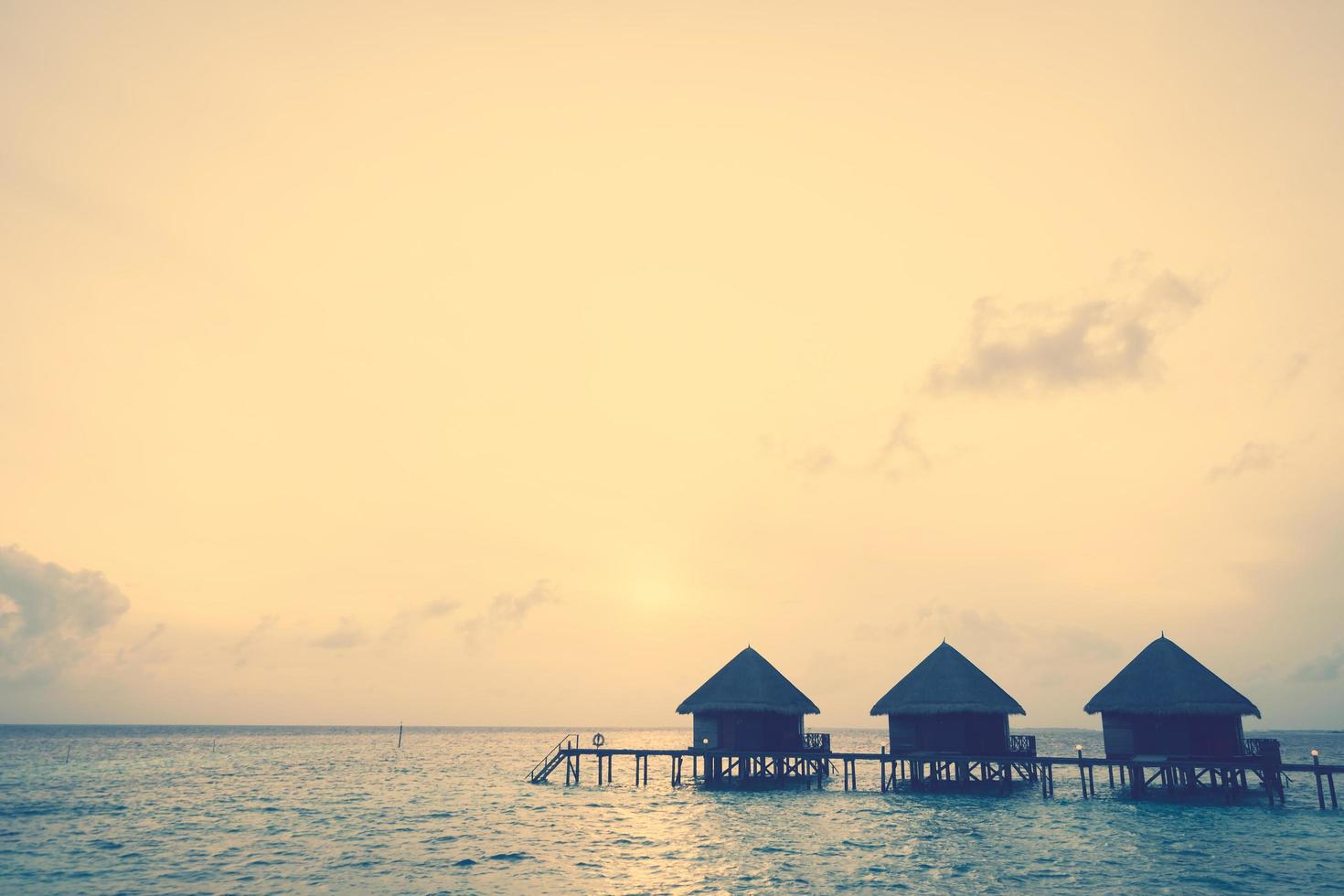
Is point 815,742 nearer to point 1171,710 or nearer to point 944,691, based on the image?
Answer: point 944,691

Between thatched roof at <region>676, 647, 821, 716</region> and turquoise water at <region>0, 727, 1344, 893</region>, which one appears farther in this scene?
thatched roof at <region>676, 647, 821, 716</region>

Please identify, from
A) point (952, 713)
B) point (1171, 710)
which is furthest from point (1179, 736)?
point (952, 713)

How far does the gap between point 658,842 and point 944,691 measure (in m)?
16.7

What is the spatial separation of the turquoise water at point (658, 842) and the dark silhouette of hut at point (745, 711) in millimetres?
2642

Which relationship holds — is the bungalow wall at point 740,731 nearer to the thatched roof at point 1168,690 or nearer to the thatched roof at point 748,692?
the thatched roof at point 748,692

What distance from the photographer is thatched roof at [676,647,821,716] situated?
44.5m

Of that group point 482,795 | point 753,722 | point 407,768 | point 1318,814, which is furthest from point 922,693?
point 407,768

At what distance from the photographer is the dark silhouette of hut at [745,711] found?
147ft

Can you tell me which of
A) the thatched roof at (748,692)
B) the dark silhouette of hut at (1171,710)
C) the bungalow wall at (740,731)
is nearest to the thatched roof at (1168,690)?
the dark silhouette of hut at (1171,710)

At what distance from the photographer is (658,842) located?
3222 centimetres

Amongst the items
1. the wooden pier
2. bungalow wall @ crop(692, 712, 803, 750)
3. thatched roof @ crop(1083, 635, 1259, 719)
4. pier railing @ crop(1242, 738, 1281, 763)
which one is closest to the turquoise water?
the wooden pier

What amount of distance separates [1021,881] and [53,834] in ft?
119

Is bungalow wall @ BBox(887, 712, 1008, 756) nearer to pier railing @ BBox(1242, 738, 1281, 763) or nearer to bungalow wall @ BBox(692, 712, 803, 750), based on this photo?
bungalow wall @ BBox(692, 712, 803, 750)

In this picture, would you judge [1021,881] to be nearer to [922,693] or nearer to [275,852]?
[922,693]
